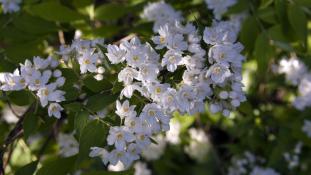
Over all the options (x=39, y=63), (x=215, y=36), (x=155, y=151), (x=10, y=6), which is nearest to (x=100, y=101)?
(x=39, y=63)

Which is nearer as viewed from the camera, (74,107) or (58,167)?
(74,107)

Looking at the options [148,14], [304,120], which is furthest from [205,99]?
[304,120]

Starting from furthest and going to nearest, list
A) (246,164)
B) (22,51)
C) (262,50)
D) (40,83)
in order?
(246,164), (262,50), (22,51), (40,83)

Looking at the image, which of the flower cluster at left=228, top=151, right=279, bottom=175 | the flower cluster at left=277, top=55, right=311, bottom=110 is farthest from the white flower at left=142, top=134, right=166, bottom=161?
the flower cluster at left=277, top=55, right=311, bottom=110

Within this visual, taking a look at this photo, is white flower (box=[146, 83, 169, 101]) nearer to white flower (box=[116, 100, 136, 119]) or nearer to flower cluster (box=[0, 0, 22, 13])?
white flower (box=[116, 100, 136, 119])

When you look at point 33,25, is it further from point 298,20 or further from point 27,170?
point 298,20

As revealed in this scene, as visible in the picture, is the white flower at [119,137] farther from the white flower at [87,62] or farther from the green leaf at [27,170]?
the green leaf at [27,170]

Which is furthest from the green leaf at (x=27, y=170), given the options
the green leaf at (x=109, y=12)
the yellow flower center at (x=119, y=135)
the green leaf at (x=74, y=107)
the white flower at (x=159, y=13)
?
the green leaf at (x=109, y=12)
